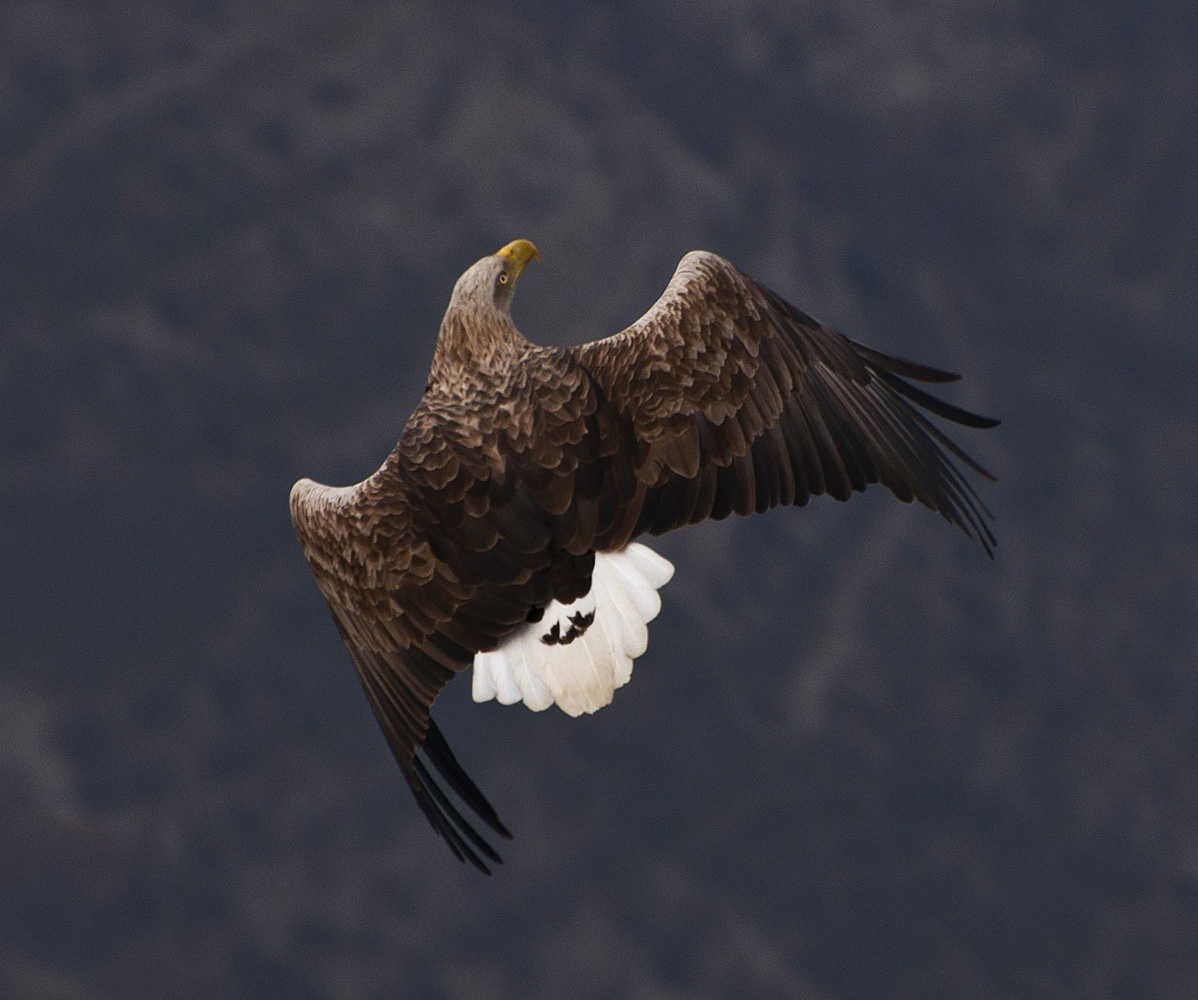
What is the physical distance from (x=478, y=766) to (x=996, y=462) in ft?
69.0

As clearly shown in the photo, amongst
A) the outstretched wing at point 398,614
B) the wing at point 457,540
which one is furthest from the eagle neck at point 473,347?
the outstretched wing at point 398,614

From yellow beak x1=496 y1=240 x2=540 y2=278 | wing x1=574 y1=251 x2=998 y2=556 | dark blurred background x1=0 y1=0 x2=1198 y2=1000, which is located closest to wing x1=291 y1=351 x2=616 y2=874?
wing x1=574 y1=251 x2=998 y2=556

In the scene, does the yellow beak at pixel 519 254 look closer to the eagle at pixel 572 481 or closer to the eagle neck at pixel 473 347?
the eagle at pixel 572 481

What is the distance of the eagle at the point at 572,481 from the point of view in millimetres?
10719

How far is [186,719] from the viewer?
219 feet

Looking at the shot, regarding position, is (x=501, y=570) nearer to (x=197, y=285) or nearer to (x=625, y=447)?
(x=625, y=447)

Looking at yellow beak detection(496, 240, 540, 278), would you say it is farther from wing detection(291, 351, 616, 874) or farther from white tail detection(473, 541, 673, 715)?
white tail detection(473, 541, 673, 715)

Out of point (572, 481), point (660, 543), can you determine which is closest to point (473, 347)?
point (572, 481)

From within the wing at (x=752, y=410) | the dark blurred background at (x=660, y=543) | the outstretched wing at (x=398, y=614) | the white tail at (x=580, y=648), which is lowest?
the outstretched wing at (x=398, y=614)

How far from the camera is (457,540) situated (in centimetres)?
1072

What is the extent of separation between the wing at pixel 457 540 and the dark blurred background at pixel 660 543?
4688 centimetres

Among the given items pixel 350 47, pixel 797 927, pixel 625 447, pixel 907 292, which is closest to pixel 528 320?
pixel 350 47

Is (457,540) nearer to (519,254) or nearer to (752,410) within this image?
(752,410)

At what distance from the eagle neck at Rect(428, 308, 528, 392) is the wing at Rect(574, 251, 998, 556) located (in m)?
0.48
